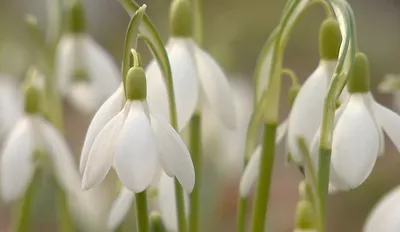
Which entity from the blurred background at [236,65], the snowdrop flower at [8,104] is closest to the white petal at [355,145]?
the blurred background at [236,65]

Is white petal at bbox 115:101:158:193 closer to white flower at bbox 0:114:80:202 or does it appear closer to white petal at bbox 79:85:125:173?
white petal at bbox 79:85:125:173

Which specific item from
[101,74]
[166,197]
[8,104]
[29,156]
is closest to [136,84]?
[166,197]

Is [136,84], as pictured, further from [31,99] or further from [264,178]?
[31,99]

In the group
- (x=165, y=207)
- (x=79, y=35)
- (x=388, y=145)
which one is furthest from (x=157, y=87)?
(x=388, y=145)

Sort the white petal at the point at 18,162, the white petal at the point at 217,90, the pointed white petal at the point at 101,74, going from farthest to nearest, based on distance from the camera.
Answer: the pointed white petal at the point at 101,74
the white petal at the point at 18,162
the white petal at the point at 217,90

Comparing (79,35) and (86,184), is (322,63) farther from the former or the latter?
(79,35)

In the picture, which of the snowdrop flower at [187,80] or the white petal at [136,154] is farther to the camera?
the snowdrop flower at [187,80]

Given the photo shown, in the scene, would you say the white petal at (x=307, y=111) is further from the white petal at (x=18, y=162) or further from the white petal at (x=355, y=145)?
the white petal at (x=18, y=162)

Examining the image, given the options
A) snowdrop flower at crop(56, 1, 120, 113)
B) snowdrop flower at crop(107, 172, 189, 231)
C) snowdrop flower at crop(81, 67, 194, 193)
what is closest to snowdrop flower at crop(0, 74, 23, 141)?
snowdrop flower at crop(56, 1, 120, 113)
